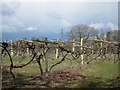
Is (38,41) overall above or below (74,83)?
above

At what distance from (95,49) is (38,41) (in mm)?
4808

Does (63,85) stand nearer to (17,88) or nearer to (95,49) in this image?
(17,88)

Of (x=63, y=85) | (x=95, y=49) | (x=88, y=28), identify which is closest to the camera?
(x=63, y=85)

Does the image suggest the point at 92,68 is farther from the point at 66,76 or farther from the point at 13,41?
the point at 13,41

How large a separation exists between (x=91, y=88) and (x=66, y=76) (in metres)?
3.41

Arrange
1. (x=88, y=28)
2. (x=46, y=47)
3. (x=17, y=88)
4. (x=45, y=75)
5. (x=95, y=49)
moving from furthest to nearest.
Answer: (x=88, y=28) → (x=95, y=49) → (x=45, y=75) → (x=46, y=47) → (x=17, y=88)

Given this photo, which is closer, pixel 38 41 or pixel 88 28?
pixel 38 41

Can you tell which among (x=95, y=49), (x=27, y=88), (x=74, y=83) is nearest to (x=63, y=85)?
(x=74, y=83)

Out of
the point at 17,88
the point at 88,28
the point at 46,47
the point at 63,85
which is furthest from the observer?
the point at 88,28

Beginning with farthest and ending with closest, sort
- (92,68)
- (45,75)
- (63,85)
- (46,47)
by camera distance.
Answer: (92,68) → (45,75) → (46,47) → (63,85)

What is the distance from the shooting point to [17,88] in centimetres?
942

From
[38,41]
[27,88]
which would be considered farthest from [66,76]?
[27,88]

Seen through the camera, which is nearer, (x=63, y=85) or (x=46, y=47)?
(x=63, y=85)

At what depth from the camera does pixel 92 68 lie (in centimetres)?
1602
